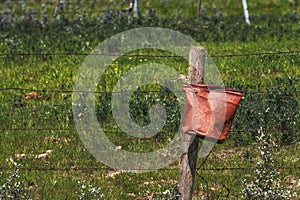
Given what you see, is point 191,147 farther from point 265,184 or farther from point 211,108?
point 265,184

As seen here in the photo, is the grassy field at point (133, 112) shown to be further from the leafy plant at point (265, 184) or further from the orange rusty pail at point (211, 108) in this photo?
the orange rusty pail at point (211, 108)

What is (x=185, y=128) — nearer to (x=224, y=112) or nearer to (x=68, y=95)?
(x=224, y=112)

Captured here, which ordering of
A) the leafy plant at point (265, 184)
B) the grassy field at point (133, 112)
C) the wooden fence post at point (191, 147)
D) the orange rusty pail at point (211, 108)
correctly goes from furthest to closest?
the grassy field at point (133, 112), the leafy plant at point (265, 184), the wooden fence post at point (191, 147), the orange rusty pail at point (211, 108)

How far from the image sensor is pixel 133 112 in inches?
366

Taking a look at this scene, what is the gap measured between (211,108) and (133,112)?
3.39m

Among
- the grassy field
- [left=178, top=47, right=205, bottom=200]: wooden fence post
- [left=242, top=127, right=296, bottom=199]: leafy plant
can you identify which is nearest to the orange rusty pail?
[left=178, top=47, right=205, bottom=200]: wooden fence post

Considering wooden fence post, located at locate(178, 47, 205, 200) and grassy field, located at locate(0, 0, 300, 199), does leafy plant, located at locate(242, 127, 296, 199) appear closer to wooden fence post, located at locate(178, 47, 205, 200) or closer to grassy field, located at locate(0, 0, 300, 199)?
grassy field, located at locate(0, 0, 300, 199)

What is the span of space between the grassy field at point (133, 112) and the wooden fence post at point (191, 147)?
1.28ft

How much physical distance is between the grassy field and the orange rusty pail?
82 centimetres

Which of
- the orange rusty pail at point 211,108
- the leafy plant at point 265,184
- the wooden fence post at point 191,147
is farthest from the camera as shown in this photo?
the leafy plant at point 265,184

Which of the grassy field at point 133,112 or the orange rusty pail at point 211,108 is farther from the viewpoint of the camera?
the grassy field at point 133,112

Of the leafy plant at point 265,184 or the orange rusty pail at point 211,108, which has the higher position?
the orange rusty pail at point 211,108

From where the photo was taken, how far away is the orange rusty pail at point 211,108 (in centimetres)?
595

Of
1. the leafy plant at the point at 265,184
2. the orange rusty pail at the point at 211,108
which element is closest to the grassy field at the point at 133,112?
the leafy plant at the point at 265,184
